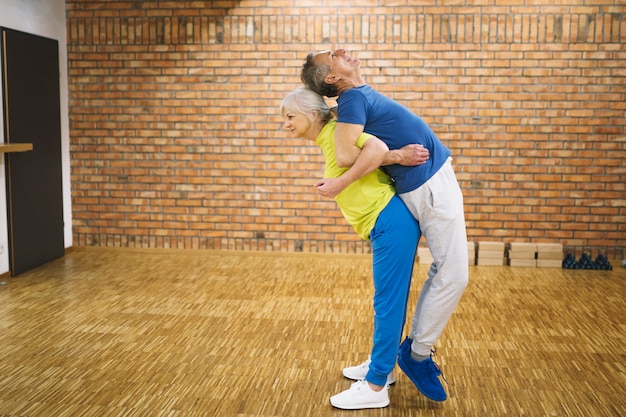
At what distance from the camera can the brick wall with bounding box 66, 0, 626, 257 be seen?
6254 mm

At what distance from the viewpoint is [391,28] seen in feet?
20.7

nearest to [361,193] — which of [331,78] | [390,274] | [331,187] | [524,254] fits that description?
[331,187]

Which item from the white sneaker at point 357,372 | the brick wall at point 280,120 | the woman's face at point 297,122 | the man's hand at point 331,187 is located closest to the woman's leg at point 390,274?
the man's hand at point 331,187

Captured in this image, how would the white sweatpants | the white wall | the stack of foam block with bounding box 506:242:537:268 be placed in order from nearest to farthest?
the white sweatpants < the white wall < the stack of foam block with bounding box 506:242:537:268

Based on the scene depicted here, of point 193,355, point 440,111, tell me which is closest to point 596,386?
point 193,355

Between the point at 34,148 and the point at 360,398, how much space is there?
13.7ft

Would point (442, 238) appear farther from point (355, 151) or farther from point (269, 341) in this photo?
point (269, 341)

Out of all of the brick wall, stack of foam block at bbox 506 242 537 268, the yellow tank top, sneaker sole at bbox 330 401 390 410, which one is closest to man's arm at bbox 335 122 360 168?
the yellow tank top

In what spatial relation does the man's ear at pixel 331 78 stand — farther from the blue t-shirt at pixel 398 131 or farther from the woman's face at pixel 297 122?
the woman's face at pixel 297 122

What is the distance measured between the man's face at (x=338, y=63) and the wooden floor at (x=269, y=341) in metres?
1.45

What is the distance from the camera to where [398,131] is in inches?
115

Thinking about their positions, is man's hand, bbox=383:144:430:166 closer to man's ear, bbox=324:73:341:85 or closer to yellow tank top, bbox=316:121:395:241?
yellow tank top, bbox=316:121:395:241

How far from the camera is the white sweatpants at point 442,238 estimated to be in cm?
293

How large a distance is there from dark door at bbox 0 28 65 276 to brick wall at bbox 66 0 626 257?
0.41 meters
